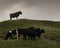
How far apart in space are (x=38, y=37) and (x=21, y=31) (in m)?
3.65

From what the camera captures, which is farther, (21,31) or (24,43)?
(21,31)

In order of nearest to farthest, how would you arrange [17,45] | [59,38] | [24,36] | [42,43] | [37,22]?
1. [17,45]
2. [42,43]
3. [24,36]
4. [59,38]
5. [37,22]

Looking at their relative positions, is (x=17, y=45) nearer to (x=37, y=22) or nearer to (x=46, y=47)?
Result: (x=46, y=47)

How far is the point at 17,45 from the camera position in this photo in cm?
4084

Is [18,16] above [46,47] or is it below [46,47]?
below

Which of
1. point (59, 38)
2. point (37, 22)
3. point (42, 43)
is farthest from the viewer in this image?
point (37, 22)

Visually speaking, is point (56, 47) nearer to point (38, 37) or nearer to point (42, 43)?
point (42, 43)

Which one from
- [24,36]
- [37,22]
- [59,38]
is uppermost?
[24,36]

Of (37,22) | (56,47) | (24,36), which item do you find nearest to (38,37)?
(24,36)

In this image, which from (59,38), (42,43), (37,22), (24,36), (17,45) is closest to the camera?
(17,45)

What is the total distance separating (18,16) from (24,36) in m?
36.8

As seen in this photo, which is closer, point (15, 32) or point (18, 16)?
point (15, 32)

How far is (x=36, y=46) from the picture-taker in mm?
41875

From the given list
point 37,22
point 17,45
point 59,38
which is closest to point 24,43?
point 17,45
